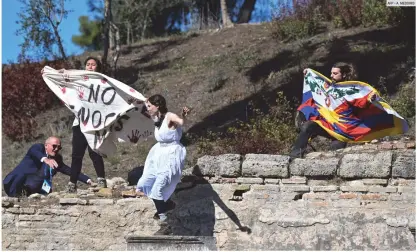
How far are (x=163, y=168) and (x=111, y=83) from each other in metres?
1.61

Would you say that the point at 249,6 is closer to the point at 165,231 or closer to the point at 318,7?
the point at 318,7

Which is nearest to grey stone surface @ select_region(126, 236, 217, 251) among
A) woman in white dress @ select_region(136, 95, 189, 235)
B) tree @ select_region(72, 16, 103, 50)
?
woman in white dress @ select_region(136, 95, 189, 235)

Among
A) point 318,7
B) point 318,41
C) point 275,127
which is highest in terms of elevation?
point 318,7

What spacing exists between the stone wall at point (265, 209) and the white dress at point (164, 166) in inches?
25.3

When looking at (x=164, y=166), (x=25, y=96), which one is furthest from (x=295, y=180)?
(x=25, y=96)

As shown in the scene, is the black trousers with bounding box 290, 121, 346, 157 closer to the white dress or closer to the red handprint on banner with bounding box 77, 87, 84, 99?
the white dress

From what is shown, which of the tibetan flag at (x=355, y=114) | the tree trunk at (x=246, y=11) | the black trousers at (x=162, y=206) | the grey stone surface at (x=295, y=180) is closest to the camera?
the black trousers at (x=162, y=206)

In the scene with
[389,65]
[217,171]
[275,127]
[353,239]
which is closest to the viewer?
[353,239]

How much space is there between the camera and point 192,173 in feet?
28.5

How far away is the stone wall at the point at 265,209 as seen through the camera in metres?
7.90

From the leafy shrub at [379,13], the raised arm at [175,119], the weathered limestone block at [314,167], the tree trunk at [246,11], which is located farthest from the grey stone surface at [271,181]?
the tree trunk at [246,11]

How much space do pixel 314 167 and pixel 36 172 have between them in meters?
3.35

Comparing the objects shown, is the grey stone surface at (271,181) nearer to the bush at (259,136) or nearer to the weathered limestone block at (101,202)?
the bush at (259,136)

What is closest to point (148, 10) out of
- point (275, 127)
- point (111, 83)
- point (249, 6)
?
point (249, 6)
